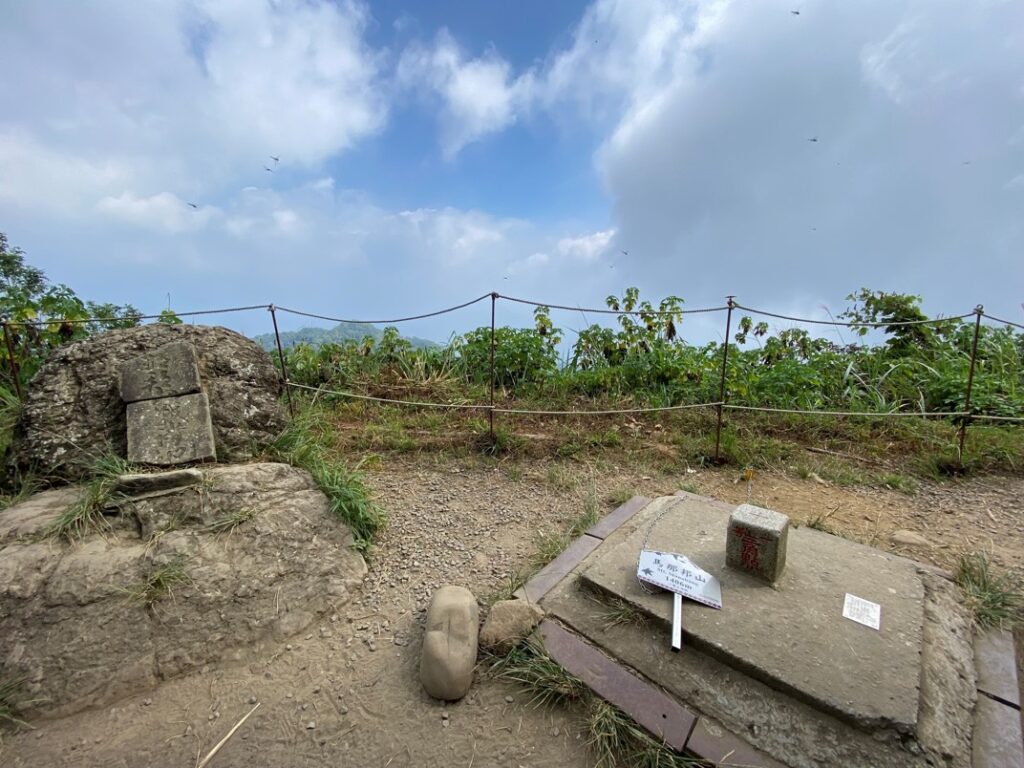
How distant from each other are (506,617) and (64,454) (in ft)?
8.90

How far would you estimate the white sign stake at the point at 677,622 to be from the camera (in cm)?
185

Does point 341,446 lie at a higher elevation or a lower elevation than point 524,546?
higher

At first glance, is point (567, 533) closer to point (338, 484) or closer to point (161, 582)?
point (338, 484)

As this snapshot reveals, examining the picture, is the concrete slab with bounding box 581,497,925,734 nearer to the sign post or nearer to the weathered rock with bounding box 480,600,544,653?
the sign post

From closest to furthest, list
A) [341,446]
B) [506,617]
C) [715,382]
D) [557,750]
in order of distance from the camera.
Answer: [557,750]
[506,617]
[341,446]
[715,382]

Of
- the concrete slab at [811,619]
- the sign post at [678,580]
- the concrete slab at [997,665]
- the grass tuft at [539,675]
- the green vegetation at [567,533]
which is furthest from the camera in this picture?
the green vegetation at [567,533]

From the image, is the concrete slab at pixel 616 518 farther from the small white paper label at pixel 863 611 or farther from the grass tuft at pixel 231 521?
the grass tuft at pixel 231 521

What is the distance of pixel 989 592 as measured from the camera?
2.21 meters

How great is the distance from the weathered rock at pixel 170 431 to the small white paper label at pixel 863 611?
334cm

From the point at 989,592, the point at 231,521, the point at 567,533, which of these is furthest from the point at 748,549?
the point at 231,521

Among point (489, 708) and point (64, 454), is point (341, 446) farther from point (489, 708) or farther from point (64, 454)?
point (489, 708)

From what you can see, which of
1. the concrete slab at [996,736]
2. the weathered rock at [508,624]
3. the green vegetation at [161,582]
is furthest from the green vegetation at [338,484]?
the concrete slab at [996,736]

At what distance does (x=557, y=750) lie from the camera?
168cm

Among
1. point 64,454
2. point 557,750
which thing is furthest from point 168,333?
point 557,750
